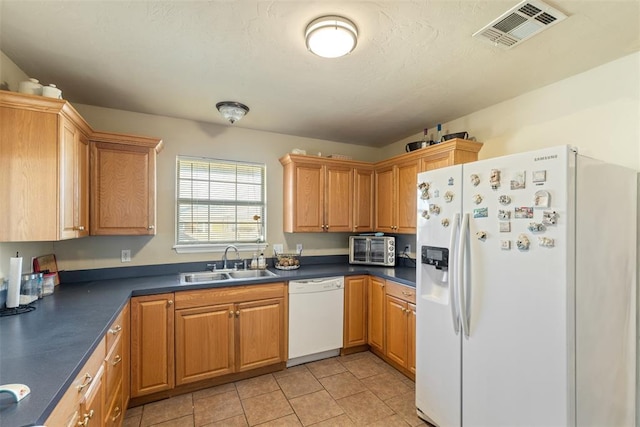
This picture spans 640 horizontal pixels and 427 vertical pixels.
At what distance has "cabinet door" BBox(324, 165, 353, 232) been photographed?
3443mm

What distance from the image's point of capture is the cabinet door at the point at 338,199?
3.44m

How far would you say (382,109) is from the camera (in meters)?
2.74

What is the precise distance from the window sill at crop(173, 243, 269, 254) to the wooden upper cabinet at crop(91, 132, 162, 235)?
1.51 feet

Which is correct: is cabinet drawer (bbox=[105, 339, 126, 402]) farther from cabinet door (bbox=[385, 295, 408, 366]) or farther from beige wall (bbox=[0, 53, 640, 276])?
cabinet door (bbox=[385, 295, 408, 366])

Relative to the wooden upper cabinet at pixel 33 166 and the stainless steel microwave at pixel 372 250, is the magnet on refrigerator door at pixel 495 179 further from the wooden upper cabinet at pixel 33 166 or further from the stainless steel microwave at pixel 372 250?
the wooden upper cabinet at pixel 33 166

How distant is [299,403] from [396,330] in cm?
107

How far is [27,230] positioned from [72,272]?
104cm

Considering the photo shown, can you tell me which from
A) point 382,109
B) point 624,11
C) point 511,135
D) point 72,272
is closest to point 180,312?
point 72,272

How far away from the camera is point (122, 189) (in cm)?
249

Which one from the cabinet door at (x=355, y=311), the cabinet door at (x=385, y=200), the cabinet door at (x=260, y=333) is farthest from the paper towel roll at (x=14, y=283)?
the cabinet door at (x=385, y=200)

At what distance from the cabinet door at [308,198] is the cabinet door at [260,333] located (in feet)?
3.02

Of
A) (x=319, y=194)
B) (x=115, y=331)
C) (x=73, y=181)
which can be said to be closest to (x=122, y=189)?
(x=73, y=181)

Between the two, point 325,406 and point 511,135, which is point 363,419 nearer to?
point 325,406

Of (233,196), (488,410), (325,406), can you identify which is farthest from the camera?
(233,196)
